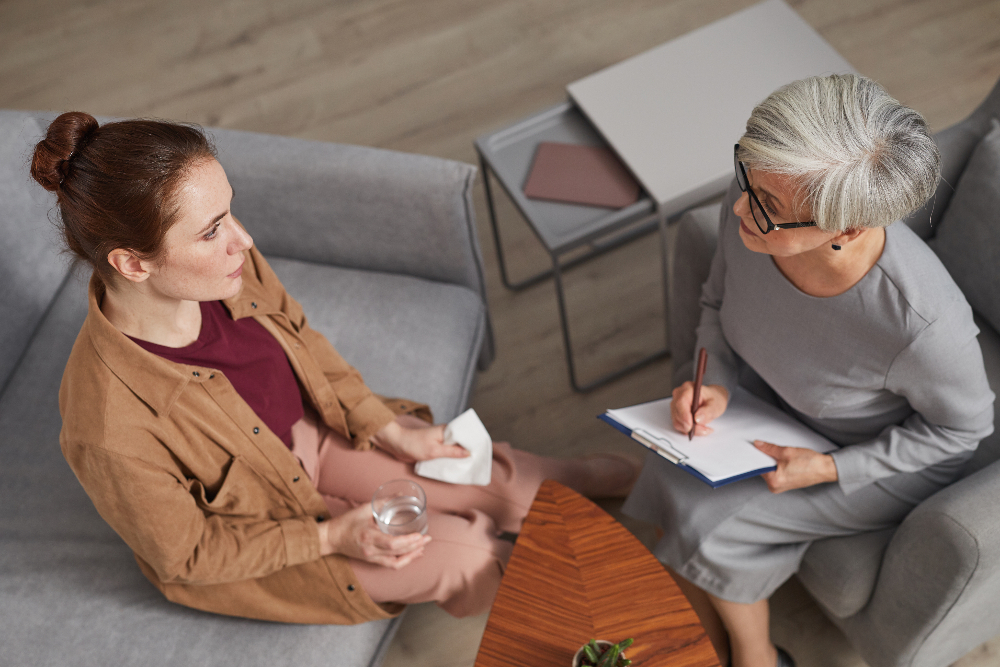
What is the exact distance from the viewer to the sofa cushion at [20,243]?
186cm

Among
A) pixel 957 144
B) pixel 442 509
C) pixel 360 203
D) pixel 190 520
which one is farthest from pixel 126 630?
pixel 957 144

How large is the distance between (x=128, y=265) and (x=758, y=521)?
1.15 meters

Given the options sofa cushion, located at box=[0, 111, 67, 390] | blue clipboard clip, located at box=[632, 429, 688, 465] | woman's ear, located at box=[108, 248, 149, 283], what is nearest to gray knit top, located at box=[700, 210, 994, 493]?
blue clipboard clip, located at box=[632, 429, 688, 465]

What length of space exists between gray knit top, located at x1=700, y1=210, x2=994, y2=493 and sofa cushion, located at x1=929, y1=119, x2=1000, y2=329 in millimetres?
304

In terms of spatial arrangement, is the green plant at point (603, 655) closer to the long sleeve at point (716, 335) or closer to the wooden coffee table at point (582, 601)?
the wooden coffee table at point (582, 601)

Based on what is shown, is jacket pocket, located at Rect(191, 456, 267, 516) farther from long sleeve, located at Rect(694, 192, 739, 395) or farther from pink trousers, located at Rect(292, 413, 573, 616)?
long sleeve, located at Rect(694, 192, 739, 395)

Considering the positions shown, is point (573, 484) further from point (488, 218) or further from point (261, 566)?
point (488, 218)

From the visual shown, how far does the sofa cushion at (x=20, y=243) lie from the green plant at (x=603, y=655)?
4.57 ft

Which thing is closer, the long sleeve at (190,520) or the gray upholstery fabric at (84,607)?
the long sleeve at (190,520)

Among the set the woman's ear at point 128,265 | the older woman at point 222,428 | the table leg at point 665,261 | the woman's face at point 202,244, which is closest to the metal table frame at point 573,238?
the table leg at point 665,261

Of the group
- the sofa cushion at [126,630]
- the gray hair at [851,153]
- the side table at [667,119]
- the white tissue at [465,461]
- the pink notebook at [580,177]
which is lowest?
the sofa cushion at [126,630]

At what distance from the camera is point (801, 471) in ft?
4.84

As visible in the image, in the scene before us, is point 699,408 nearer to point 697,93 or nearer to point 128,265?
point 697,93

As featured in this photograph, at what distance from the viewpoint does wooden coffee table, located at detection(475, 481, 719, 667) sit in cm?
126
